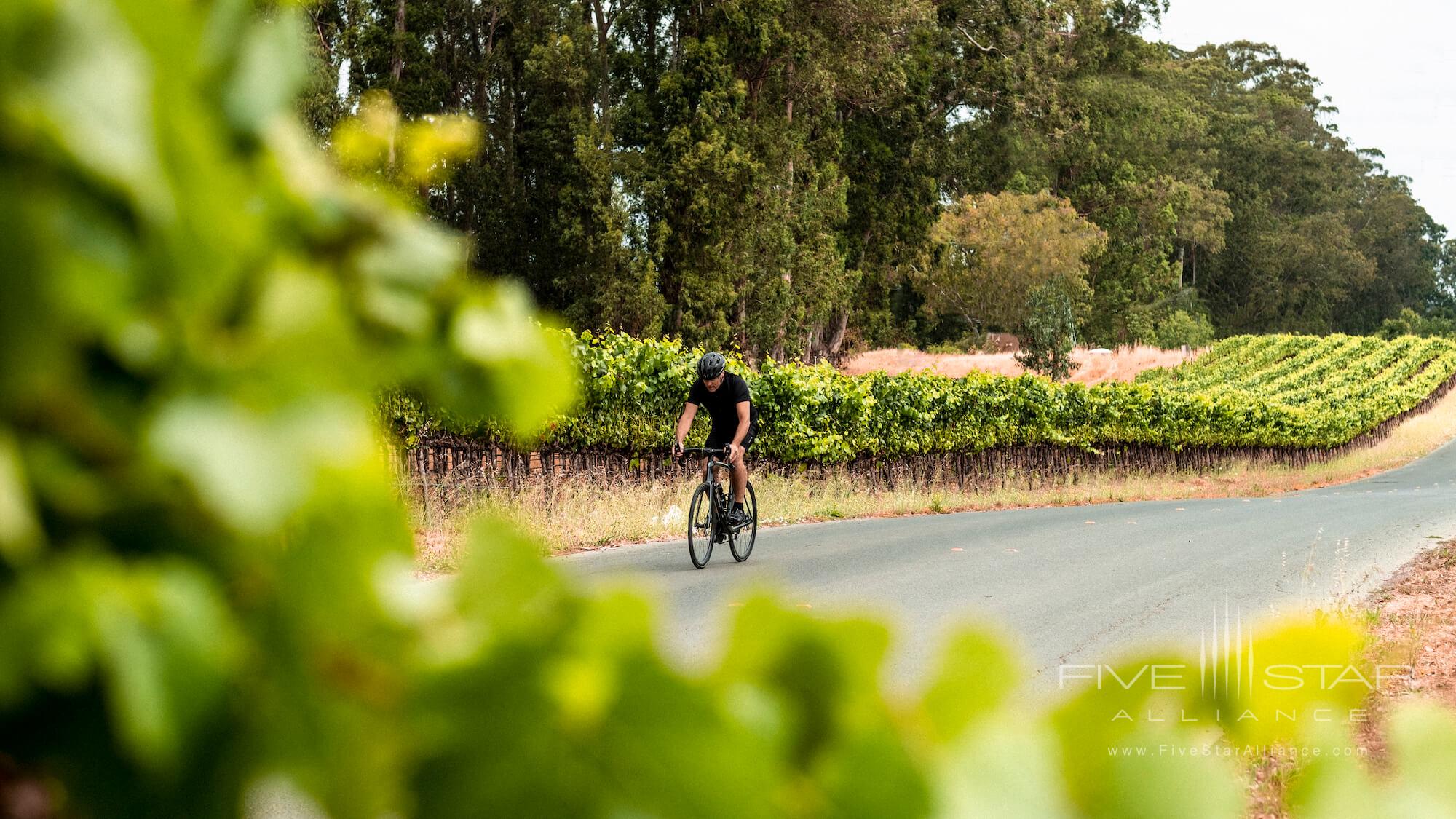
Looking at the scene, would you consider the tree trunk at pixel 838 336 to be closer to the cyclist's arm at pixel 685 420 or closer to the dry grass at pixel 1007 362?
the dry grass at pixel 1007 362

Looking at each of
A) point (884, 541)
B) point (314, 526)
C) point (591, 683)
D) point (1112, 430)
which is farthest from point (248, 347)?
point (1112, 430)

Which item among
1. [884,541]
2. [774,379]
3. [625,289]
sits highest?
[625,289]

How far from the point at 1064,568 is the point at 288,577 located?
10.2 meters

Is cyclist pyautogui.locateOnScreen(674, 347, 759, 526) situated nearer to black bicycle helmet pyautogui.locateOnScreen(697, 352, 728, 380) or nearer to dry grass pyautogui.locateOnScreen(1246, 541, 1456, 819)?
black bicycle helmet pyautogui.locateOnScreen(697, 352, 728, 380)

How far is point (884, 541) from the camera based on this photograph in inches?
459

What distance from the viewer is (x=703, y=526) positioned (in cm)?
937

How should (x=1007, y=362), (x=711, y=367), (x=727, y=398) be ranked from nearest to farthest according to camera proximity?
(x=711, y=367)
(x=727, y=398)
(x=1007, y=362)

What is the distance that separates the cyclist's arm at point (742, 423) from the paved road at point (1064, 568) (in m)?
1.05

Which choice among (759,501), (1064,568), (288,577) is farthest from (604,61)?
(288,577)

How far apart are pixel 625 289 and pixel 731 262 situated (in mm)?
2614

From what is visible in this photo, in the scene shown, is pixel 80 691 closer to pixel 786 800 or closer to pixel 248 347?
pixel 248 347

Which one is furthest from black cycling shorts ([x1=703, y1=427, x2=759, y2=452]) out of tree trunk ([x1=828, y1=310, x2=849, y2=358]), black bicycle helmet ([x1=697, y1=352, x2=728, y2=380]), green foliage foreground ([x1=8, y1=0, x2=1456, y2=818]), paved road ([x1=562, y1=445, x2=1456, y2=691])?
tree trunk ([x1=828, y1=310, x2=849, y2=358])

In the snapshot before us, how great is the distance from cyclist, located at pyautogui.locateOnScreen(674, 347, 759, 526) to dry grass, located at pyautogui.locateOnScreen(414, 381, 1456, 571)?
5.40 ft

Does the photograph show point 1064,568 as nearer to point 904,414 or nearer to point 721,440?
point 721,440
